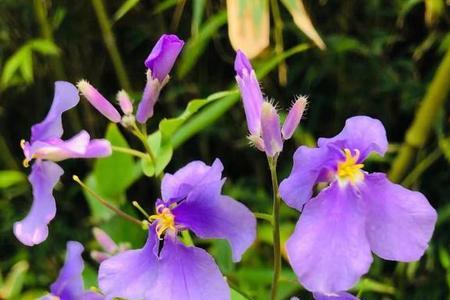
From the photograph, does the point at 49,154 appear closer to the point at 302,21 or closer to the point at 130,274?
the point at 130,274

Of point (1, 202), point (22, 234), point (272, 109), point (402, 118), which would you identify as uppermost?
point (272, 109)

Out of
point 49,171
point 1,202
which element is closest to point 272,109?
point 49,171

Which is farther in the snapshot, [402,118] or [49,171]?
[402,118]

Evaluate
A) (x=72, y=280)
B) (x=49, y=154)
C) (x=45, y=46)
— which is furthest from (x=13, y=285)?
(x=49, y=154)

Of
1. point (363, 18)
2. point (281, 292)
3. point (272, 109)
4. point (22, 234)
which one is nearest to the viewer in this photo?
point (272, 109)

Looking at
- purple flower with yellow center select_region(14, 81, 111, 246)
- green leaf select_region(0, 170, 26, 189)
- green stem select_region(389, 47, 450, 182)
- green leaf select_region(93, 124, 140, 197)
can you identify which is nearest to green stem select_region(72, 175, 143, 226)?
purple flower with yellow center select_region(14, 81, 111, 246)

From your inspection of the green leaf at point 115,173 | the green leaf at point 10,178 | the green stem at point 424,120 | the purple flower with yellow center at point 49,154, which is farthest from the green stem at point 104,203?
the green leaf at point 10,178

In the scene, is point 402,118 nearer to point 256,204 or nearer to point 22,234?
point 256,204
